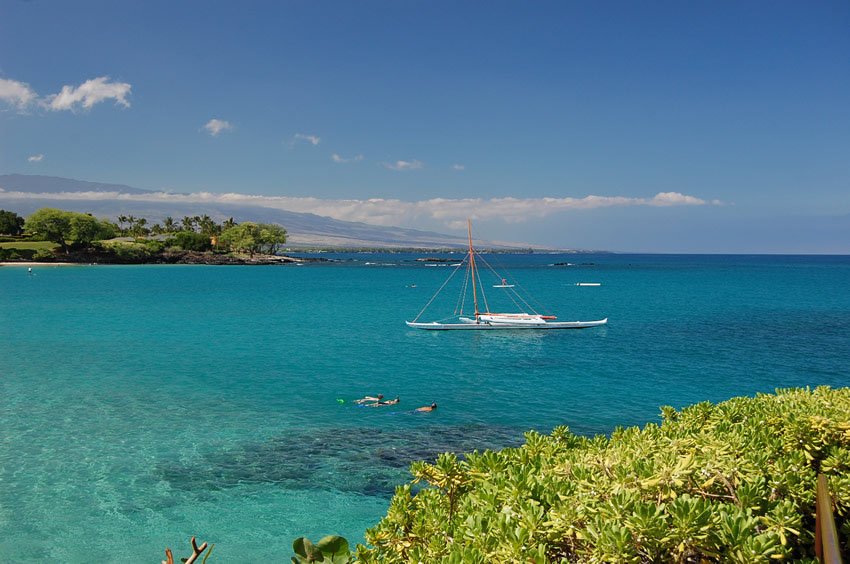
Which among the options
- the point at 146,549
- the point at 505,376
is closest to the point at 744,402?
the point at 146,549

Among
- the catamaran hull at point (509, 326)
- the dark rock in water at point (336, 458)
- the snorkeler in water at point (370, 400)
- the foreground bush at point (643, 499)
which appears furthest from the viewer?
the catamaran hull at point (509, 326)

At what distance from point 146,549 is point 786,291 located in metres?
124

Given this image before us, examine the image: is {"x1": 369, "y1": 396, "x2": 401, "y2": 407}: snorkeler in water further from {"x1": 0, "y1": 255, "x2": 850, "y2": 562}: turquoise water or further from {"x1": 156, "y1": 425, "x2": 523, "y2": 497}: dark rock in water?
{"x1": 156, "y1": 425, "x2": 523, "y2": 497}: dark rock in water

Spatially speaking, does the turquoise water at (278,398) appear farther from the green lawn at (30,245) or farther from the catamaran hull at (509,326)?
the green lawn at (30,245)

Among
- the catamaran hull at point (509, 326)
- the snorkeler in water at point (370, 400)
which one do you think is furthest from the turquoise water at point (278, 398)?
the catamaran hull at point (509, 326)

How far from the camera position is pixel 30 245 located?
168000mm

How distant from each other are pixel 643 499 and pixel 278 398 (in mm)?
26484

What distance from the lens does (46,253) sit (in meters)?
164

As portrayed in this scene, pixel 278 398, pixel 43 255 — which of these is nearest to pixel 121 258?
pixel 43 255

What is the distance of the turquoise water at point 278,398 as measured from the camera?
1691 centimetres

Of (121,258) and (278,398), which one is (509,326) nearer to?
(278,398)

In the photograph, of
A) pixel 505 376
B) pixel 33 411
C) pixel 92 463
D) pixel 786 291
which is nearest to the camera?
pixel 92 463

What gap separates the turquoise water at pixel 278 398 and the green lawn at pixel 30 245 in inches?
4688

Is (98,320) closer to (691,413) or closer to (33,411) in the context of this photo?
(33,411)
